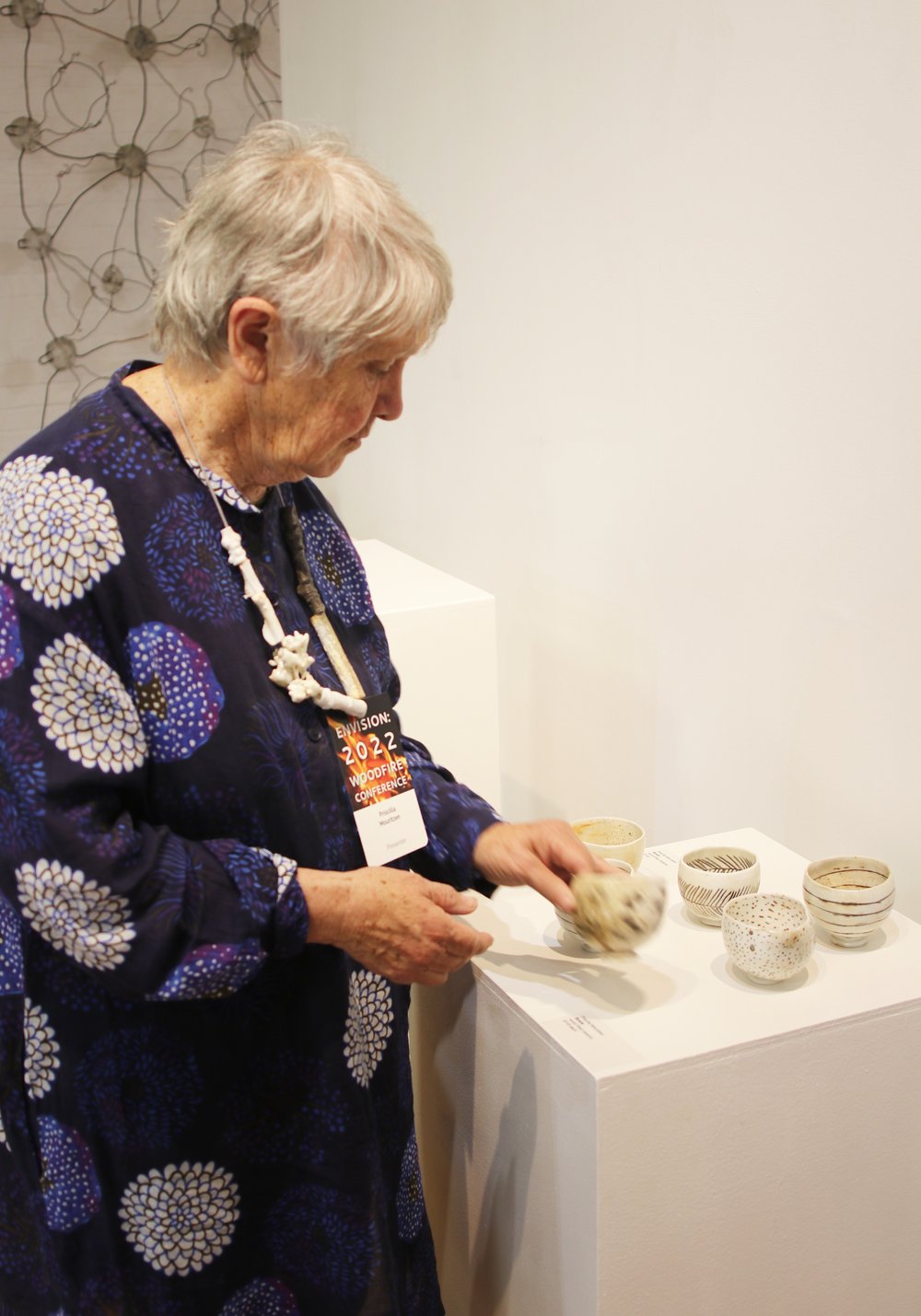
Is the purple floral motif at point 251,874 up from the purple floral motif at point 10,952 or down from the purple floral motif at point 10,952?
up

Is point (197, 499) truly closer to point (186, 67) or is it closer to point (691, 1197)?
point (691, 1197)

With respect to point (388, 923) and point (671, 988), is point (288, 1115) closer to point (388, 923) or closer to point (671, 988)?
point (388, 923)

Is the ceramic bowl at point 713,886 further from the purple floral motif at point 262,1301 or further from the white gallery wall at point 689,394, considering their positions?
the purple floral motif at point 262,1301

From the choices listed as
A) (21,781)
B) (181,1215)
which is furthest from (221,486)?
(181,1215)

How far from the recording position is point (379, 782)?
3.93 feet

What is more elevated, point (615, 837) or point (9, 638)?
point (9, 638)

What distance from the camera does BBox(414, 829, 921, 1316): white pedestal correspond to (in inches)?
47.0

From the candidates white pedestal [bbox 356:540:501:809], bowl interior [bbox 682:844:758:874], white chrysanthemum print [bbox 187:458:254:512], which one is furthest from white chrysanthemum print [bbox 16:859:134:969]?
white pedestal [bbox 356:540:501:809]

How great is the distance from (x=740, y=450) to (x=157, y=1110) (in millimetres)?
1164

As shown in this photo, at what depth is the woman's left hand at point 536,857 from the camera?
129 cm

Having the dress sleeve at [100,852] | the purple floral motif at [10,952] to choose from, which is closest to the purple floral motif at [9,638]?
the dress sleeve at [100,852]

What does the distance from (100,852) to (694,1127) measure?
602mm

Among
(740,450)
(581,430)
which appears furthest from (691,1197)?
(581,430)

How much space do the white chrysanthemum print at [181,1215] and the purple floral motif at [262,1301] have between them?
0.06m
